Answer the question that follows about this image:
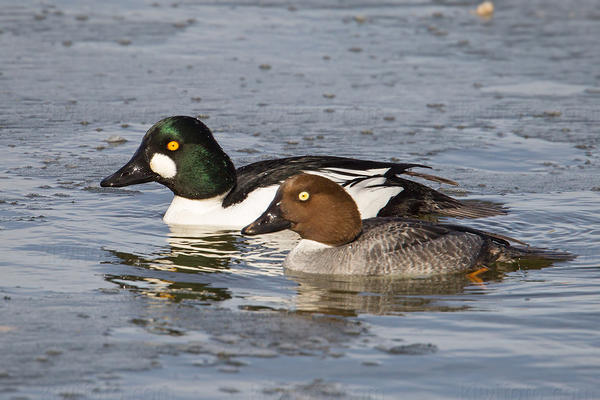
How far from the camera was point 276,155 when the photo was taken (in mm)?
10188

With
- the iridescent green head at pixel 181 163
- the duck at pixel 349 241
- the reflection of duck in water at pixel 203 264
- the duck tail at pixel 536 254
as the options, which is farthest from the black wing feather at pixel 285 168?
the duck tail at pixel 536 254

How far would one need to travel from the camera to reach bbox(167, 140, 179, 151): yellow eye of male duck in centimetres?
859

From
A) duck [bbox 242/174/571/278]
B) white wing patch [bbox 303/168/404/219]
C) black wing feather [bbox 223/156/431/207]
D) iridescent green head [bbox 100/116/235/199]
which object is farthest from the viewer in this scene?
iridescent green head [bbox 100/116/235/199]

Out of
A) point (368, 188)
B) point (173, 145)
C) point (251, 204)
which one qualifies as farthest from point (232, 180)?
point (368, 188)

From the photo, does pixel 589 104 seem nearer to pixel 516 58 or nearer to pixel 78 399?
pixel 516 58

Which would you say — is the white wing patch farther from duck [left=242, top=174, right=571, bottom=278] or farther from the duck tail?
the duck tail

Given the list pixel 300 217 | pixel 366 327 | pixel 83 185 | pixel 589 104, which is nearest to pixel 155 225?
pixel 83 185

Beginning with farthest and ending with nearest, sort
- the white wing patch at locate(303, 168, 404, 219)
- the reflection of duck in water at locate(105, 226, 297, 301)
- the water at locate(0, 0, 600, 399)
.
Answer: the white wing patch at locate(303, 168, 404, 219) → the reflection of duck in water at locate(105, 226, 297, 301) → the water at locate(0, 0, 600, 399)

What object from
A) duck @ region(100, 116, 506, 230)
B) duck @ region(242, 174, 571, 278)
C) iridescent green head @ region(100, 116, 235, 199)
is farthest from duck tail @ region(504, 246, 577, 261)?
iridescent green head @ region(100, 116, 235, 199)

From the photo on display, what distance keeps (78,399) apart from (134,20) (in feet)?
38.0

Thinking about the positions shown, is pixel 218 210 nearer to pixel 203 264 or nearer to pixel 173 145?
pixel 173 145

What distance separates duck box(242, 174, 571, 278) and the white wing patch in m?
1.25

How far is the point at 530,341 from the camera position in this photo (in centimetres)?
550

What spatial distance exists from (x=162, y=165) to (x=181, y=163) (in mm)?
162
